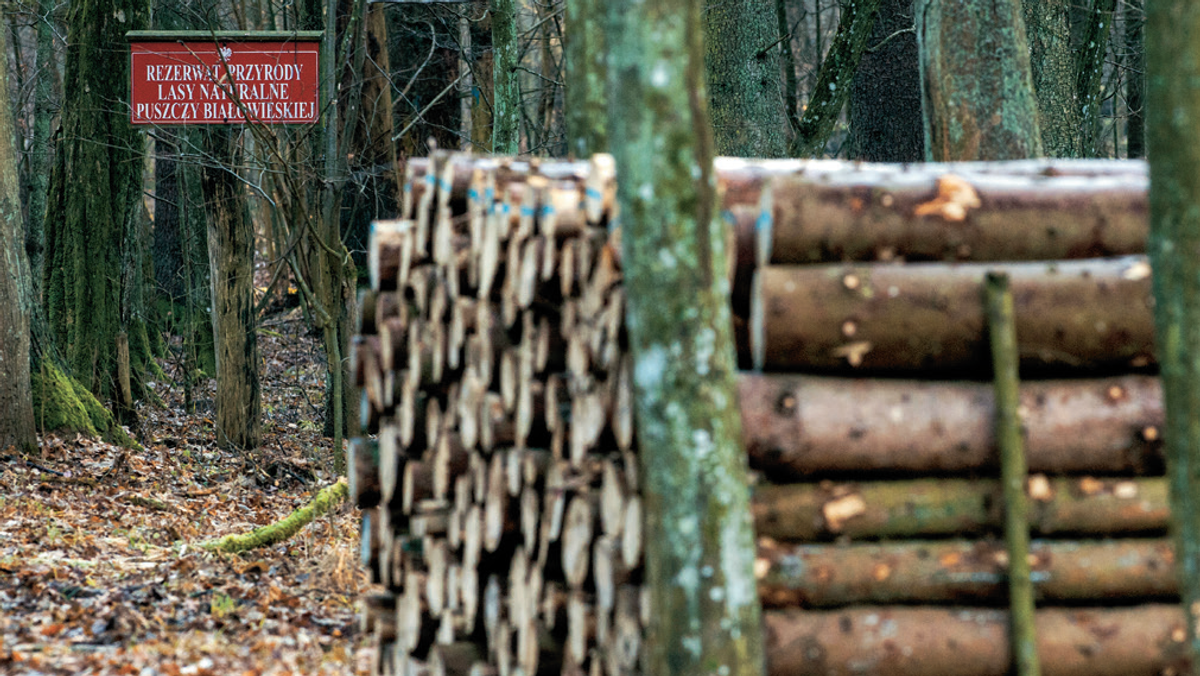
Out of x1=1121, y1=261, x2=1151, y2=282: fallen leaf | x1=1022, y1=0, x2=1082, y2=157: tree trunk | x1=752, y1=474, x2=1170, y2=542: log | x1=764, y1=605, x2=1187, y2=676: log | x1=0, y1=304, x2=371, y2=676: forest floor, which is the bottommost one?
x1=0, y1=304, x2=371, y2=676: forest floor

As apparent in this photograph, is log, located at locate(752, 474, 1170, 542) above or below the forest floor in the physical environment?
above

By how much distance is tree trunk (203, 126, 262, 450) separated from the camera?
1244cm

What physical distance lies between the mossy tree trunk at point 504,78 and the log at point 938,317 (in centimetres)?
545

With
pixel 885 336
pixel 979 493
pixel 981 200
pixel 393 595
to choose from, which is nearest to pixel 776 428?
pixel 885 336

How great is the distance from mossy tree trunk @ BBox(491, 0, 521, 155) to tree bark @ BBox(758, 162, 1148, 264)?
523 centimetres

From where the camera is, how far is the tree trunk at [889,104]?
37.1 feet

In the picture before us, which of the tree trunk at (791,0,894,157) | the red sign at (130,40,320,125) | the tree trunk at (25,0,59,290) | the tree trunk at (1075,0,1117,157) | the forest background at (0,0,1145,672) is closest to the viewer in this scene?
the red sign at (130,40,320,125)

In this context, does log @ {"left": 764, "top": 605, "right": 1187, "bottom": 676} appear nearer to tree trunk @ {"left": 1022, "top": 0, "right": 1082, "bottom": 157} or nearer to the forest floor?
the forest floor

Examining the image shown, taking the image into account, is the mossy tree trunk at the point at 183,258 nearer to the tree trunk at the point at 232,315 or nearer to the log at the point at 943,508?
the tree trunk at the point at 232,315

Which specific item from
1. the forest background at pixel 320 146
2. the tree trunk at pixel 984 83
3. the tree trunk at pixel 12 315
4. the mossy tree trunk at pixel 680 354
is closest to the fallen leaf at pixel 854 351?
the mossy tree trunk at pixel 680 354

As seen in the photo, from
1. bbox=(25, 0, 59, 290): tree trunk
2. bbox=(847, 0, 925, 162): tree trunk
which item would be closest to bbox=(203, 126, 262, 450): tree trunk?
bbox=(25, 0, 59, 290): tree trunk

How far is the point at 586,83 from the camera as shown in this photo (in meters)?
6.29

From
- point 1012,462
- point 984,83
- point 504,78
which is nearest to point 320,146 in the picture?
point 504,78

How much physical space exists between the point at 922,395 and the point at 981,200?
2.27 feet
